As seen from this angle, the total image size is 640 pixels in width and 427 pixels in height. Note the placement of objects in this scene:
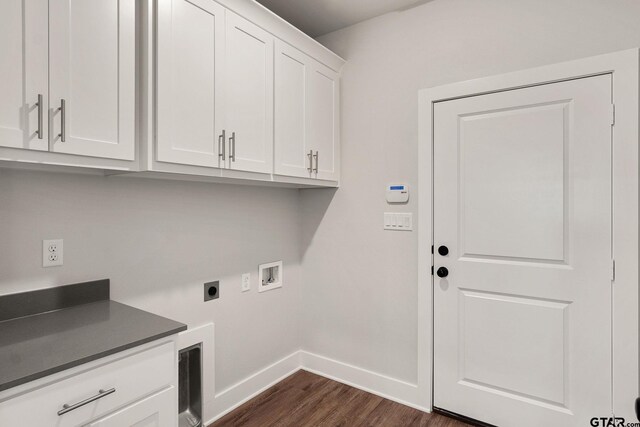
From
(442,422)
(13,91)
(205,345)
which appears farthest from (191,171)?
(442,422)

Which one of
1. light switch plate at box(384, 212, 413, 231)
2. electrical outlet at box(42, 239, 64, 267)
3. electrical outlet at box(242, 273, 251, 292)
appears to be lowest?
electrical outlet at box(242, 273, 251, 292)

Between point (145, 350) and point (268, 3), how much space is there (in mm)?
2223

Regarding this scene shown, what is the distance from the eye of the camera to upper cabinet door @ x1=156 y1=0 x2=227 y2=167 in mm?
1509

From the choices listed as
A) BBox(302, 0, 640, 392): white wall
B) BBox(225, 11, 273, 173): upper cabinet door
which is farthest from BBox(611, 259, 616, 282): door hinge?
BBox(225, 11, 273, 173): upper cabinet door

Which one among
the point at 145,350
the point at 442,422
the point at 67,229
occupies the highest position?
the point at 67,229

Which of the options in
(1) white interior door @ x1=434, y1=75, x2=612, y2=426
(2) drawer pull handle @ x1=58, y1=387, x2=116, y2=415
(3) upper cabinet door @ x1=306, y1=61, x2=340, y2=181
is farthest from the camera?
(3) upper cabinet door @ x1=306, y1=61, x2=340, y2=181

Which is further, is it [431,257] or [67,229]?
[431,257]

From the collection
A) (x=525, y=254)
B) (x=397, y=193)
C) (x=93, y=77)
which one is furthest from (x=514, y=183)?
(x=93, y=77)

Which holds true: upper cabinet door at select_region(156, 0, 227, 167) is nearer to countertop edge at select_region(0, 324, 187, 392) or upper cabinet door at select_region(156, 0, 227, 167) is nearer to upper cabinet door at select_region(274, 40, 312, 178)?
upper cabinet door at select_region(274, 40, 312, 178)

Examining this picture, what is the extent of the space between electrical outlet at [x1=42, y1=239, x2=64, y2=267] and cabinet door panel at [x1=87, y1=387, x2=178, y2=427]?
2.47ft

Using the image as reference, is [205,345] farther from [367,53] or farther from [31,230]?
[367,53]

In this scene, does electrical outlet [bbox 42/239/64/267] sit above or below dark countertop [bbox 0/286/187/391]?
above

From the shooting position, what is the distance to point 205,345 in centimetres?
212

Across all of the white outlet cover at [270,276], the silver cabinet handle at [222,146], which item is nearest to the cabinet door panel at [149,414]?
the silver cabinet handle at [222,146]
